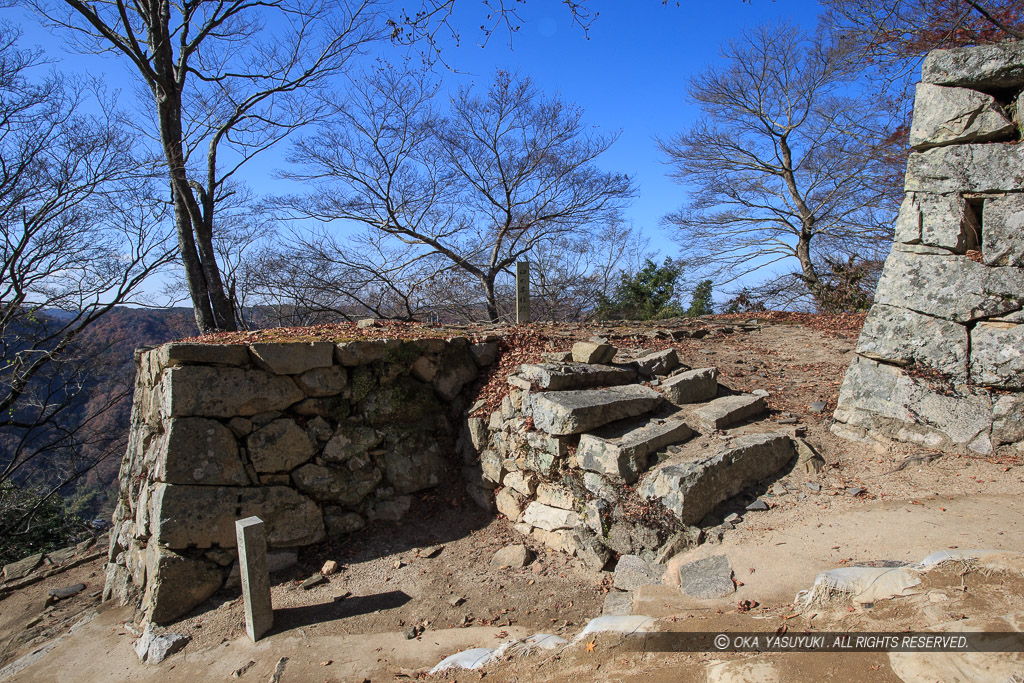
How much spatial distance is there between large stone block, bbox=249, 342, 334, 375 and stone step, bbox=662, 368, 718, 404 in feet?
11.5

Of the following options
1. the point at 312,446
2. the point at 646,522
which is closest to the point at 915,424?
the point at 646,522

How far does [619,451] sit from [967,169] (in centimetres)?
393

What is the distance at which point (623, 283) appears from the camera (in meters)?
14.9

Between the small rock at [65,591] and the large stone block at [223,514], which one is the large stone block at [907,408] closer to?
the large stone block at [223,514]

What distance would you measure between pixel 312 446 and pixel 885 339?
18.2ft

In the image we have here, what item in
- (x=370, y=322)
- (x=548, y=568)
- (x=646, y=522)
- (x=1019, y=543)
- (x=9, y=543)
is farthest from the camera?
(x=9, y=543)

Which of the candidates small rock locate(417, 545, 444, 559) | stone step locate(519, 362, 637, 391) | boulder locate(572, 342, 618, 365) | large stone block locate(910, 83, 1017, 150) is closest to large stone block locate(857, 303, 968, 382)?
large stone block locate(910, 83, 1017, 150)

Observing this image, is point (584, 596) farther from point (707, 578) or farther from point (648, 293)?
point (648, 293)

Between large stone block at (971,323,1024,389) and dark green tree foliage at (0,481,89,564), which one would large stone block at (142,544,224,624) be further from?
large stone block at (971,323,1024,389)

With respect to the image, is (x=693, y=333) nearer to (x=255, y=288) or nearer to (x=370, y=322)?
(x=370, y=322)

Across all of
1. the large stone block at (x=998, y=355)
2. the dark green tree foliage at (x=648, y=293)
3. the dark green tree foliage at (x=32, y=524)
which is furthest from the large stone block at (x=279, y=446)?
the dark green tree foliage at (x=648, y=293)

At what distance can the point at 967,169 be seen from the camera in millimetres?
4703

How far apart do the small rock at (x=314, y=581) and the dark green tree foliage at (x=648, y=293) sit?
35.2 ft

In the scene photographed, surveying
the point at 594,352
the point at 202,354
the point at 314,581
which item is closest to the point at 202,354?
the point at 202,354
